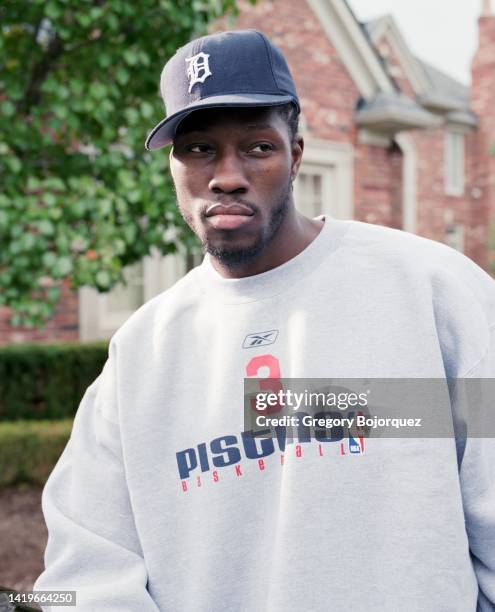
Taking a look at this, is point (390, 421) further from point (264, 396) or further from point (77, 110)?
point (77, 110)

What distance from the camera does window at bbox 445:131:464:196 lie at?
2039 cm

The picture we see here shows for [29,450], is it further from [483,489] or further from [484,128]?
[484,128]

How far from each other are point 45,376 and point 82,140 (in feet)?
10.5

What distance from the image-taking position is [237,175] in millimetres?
1718

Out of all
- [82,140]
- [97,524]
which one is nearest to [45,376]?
[82,140]

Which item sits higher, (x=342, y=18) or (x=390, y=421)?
(x=342, y=18)

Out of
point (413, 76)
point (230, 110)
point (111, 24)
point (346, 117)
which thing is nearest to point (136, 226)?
point (111, 24)

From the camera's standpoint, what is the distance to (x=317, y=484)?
162 centimetres

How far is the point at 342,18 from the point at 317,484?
9848 millimetres

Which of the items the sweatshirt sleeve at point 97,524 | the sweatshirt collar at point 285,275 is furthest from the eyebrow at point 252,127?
the sweatshirt sleeve at point 97,524

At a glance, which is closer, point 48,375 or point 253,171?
point 253,171

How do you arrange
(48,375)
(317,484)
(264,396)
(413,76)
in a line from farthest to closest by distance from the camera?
(413,76), (48,375), (264,396), (317,484)

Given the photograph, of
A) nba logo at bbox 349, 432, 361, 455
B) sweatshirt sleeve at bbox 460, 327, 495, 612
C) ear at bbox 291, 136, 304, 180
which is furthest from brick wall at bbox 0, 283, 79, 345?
sweatshirt sleeve at bbox 460, 327, 495, 612

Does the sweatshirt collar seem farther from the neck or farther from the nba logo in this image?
the nba logo
